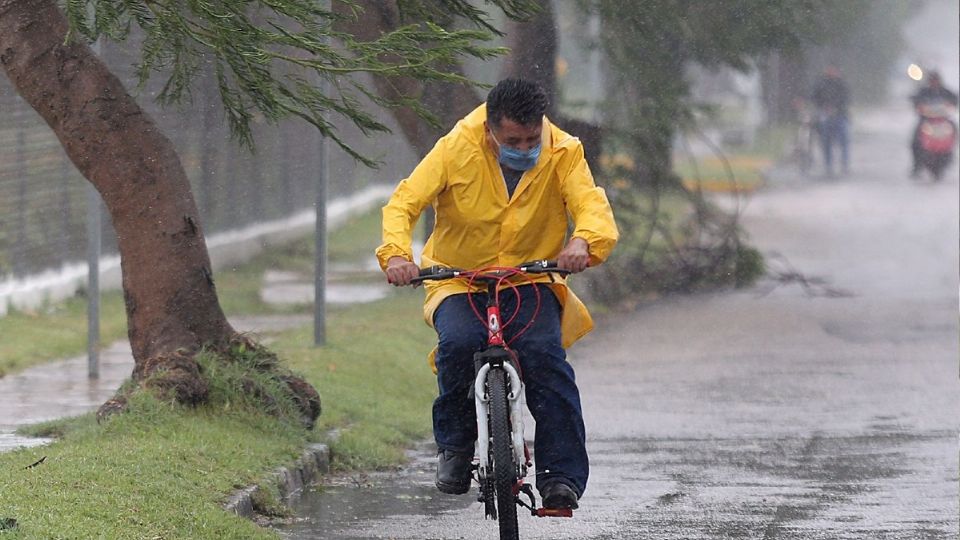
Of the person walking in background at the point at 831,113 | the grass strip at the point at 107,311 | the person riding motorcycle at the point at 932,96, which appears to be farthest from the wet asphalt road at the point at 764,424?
the person walking in background at the point at 831,113

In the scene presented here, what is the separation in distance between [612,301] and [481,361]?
11.1 meters

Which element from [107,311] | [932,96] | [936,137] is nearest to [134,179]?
[107,311]

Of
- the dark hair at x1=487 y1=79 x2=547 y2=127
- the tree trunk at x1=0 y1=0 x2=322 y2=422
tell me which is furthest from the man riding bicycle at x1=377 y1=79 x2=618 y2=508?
the tree trunk at x1=0 y1=0 x2=322 y2=422

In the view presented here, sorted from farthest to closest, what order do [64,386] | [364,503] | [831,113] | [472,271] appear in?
[831,113]
[64,386]
[364,503]
[472,271]

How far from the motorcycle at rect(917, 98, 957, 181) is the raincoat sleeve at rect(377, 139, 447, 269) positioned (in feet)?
89.7

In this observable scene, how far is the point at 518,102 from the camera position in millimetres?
6723

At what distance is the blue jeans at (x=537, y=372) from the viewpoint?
682 cm

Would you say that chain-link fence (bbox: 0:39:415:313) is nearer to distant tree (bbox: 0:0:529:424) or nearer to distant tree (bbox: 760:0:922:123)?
distant tree (bbox: 0:0:529:424)

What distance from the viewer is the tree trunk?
9.16m

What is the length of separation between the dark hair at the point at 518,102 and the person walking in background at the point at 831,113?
98.9 feet

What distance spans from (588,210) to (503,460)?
101 cm

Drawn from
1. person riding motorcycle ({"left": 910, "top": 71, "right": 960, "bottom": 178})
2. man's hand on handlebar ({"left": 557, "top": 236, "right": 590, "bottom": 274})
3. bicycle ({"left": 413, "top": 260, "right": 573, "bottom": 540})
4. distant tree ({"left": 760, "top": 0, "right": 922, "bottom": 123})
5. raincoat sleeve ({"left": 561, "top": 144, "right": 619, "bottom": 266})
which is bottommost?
bicycle ({"left": 413, "top": 260, "right": 573, "bottom": 540})

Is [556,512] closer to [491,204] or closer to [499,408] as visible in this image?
[499,408]

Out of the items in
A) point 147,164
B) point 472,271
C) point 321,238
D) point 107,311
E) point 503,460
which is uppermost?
point 147,164
